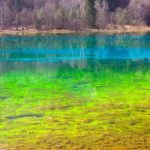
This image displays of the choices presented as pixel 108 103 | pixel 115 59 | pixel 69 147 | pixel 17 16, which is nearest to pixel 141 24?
pixel 17 16

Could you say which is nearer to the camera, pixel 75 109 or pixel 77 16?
pixel 75 109

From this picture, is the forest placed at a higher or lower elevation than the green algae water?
higher

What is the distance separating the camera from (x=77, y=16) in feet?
208

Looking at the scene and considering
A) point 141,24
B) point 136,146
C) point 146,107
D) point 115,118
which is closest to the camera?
point 136,146

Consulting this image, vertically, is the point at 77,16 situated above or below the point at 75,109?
above

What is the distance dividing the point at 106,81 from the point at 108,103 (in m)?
3.94

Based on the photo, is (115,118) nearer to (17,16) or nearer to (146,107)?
(146,107)

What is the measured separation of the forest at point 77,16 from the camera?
204 ft

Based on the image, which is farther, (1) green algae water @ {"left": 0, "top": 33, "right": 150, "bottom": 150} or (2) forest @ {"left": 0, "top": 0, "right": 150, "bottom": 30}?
(2) forest @ {"left": 0, "top": 0, "right": 150, "bottom": 30}

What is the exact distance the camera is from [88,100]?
11.7 metres

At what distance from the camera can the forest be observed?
204 feet

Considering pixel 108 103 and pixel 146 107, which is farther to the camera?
pixel 108 103

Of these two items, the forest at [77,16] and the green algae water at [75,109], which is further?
the forest at [77,16]

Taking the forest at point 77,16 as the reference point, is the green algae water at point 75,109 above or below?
below
